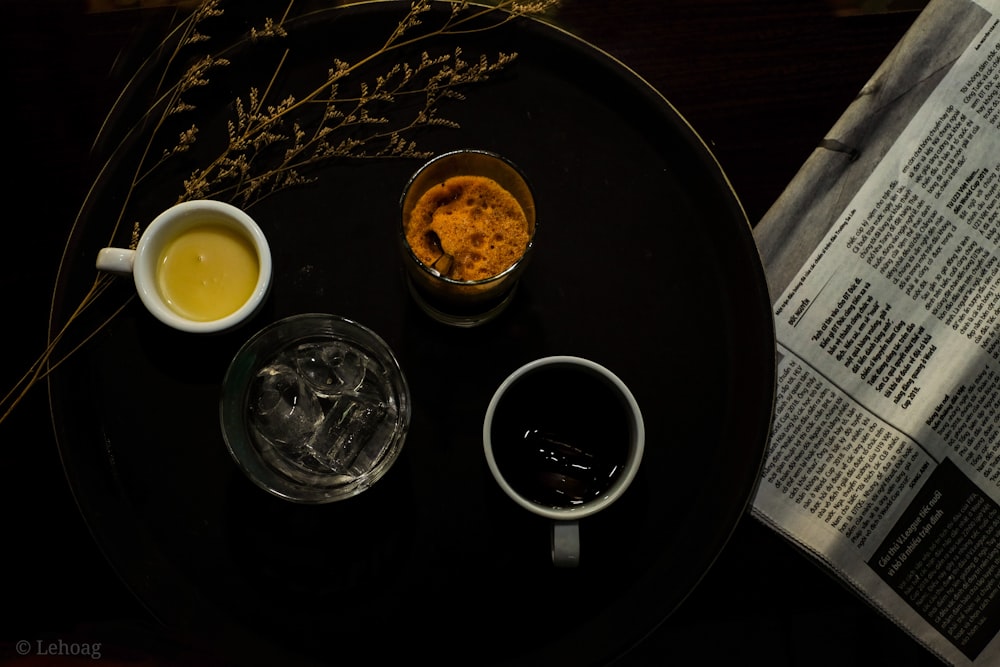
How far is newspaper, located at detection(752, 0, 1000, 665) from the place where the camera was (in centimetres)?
94

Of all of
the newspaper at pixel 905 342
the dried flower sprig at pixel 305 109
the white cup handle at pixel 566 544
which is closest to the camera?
the white cup handle at pixel 566 544

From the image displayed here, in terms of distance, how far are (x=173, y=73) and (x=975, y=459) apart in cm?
111

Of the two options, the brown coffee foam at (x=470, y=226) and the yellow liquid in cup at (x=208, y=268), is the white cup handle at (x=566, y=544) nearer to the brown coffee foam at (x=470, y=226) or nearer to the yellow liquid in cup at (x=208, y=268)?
the brown coffee foam at (x=470, y=226)

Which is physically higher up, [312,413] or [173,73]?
[173,73]

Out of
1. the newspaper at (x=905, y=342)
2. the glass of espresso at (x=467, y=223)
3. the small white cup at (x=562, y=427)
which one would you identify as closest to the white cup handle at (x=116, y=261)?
the glass of espresso at (x=467, y=223)

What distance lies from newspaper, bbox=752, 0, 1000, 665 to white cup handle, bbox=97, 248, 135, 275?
0.75 m

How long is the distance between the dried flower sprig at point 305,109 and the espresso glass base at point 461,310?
0.55 ft

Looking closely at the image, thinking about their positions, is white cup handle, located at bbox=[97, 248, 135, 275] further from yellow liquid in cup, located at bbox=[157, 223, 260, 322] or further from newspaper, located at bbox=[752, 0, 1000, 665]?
newspaper, located at bbox=[752, 0, 1000, 665]

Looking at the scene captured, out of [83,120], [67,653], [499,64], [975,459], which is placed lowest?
[67,653]

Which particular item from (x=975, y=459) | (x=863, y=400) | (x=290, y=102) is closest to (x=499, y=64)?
(x=290, y=102)

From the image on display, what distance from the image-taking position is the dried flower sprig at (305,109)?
2.73ft

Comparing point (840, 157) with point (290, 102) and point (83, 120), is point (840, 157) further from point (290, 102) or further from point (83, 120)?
point (83, 120)

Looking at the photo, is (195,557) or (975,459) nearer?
(195,557)

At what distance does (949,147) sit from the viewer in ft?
3.17
